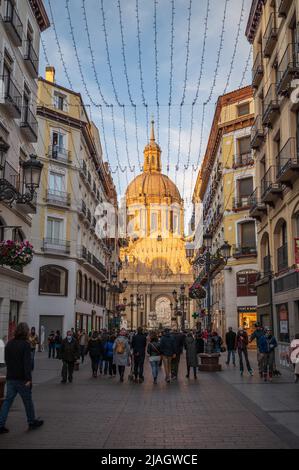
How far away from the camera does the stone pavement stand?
7680 mm

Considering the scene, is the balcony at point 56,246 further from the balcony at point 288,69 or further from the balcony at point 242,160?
the balcony at point 288,69

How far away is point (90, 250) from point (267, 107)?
2628cm

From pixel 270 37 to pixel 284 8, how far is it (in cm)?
225

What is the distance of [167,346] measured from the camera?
1761 cm

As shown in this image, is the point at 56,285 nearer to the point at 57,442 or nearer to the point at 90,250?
the point at 90,250

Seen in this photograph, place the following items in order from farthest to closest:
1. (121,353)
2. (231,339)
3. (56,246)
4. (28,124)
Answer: (56,246)
(231,339)
(28,124)
(121,353)

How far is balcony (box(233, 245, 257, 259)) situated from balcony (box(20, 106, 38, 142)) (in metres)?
18.5

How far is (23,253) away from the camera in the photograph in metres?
14.9

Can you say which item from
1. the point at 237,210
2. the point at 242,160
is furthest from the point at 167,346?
the point at 242,160

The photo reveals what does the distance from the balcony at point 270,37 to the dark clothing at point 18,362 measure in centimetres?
1745

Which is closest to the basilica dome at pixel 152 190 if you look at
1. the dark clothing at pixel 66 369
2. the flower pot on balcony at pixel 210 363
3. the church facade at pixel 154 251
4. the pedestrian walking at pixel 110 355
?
the church facade at pixel 154 251

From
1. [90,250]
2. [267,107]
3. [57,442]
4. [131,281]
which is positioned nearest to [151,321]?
[131,281]

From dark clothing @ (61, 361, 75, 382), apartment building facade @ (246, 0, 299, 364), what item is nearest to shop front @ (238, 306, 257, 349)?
apartment building facade @ (246, 0, 299, 364)

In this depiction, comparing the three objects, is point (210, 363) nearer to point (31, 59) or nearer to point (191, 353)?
point (191, 353)
